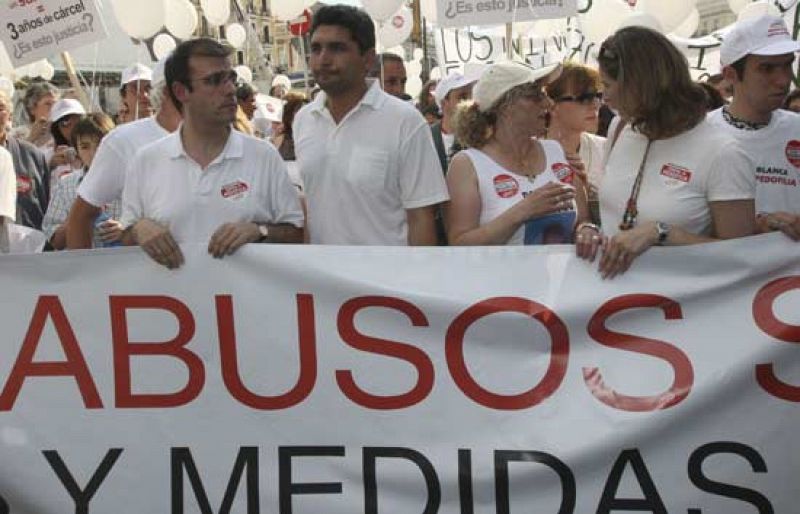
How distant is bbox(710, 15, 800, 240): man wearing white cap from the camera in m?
4.05

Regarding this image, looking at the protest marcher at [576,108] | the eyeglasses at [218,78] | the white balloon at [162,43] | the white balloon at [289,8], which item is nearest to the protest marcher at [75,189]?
the eyeglasses at [218,78]

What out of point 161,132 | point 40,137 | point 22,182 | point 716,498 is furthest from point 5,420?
point 40,137

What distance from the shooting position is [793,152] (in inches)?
161

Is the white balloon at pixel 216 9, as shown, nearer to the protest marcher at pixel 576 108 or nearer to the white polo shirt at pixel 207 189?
the protest marcher at pixel 576 108

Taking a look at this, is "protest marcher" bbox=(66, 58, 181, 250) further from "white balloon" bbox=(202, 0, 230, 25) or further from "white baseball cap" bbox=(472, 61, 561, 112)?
"white balloon" bbox=(202, 0, 230, 25)

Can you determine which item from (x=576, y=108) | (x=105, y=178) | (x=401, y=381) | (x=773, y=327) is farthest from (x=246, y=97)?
(x=773, y=327)

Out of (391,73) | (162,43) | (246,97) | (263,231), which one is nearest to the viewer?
(263,231)

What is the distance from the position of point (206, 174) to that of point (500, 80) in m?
1.08

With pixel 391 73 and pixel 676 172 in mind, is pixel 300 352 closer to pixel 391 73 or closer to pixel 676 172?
pixel 676 172

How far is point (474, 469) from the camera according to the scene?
3.35 meters

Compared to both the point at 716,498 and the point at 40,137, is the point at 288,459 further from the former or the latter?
the point at 40,137

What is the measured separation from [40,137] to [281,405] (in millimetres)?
5941

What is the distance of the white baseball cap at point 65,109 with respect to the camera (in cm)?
771

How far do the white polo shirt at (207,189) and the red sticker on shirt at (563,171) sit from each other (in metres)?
0.90
